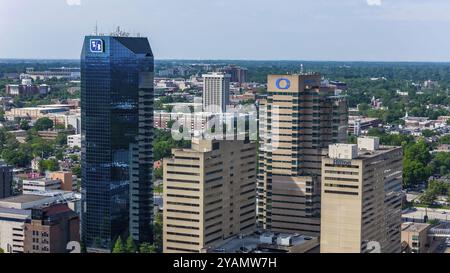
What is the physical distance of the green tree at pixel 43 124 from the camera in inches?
769

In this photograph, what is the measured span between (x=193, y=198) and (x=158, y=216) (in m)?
2.21

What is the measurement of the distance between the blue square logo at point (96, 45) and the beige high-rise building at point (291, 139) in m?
2.08

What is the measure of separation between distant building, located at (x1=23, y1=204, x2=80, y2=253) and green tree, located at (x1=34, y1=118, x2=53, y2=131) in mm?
12199

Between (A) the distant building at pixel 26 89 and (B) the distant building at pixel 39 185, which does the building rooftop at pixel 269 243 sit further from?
(A) the distant building at pixel 26 89

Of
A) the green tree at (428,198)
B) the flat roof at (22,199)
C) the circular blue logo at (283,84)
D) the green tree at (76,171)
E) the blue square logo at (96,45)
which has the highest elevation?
the blue square logo at (96,45)

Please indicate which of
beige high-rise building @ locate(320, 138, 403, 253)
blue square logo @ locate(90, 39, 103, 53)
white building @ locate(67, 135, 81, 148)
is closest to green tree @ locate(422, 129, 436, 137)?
white building @ locate(67, 135, 81, 148)

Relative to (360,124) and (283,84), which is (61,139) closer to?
(360,124)

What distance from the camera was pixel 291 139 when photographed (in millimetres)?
8359

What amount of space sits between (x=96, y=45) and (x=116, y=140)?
3.97 ft

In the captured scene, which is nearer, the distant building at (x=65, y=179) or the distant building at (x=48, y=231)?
the distant building at (x=48, y=231)

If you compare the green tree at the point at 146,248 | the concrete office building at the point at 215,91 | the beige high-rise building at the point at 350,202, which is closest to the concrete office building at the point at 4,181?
the green tree at the point at 146,248

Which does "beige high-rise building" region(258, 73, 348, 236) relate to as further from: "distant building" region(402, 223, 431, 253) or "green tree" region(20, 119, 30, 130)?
"green tree" region(20, 119, 30, 130)

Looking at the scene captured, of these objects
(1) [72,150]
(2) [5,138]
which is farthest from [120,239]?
(2) [5,138]

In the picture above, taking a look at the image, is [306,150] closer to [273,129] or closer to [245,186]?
[273,129]
